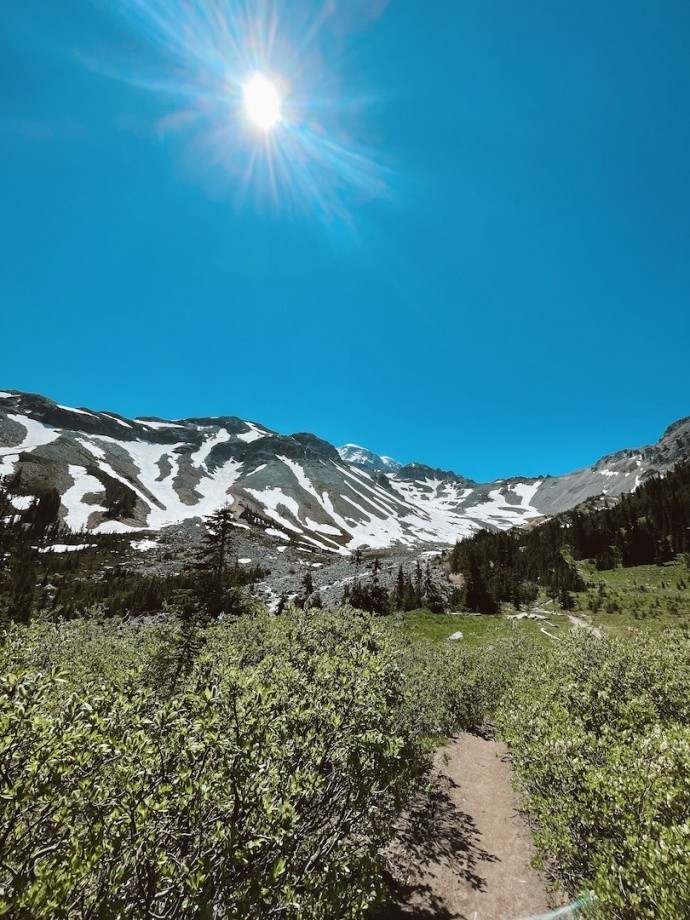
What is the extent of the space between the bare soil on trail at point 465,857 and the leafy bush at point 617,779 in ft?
8.62

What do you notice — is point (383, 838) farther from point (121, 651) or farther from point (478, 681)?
point (478, 681)

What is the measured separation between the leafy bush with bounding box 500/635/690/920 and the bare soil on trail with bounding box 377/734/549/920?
8.62 feet

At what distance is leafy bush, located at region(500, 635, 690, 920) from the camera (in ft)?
20.8

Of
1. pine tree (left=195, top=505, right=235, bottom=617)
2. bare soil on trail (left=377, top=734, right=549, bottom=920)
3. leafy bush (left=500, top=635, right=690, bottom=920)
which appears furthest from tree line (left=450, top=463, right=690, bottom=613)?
leafy bush (left=500, top=635, right=690, bottom=920)

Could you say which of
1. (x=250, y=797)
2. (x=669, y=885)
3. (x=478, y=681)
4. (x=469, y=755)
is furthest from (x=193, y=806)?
(x=478, y=681)

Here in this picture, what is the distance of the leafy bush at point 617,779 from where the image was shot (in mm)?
6336

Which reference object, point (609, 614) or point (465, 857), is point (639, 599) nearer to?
point (609, 614)

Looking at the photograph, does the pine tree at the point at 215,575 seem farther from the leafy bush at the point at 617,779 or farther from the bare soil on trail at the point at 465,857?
the leafy bush at the point at 617,779

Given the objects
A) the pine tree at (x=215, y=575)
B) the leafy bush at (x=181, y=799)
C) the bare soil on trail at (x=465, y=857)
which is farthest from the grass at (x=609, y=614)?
the leafy bush at (x=181, y=799)

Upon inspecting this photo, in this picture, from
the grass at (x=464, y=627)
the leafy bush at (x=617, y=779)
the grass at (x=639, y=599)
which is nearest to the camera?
the leafy bush at (x=617, y=779)

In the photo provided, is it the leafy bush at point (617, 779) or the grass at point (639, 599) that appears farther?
the grass at point (639, 599)

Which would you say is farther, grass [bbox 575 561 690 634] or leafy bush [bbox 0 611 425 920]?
grass [bbox 575 561 690 634]

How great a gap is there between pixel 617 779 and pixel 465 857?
8515 mm

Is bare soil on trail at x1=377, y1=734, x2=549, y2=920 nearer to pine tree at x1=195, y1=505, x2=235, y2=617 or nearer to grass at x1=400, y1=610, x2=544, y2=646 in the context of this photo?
grass at x1=400, y1=610, x2=544, y2=646
